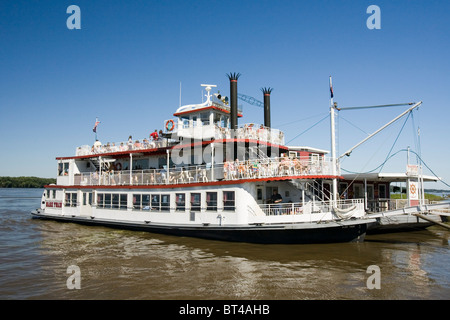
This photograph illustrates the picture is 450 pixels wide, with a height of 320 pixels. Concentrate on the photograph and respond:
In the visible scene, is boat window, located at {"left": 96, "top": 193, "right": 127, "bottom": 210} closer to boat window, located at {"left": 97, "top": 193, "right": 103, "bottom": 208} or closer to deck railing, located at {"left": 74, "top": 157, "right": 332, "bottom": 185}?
boat window, located at {"left": 97, "top": 193, "right": 103, "bottom": 208}

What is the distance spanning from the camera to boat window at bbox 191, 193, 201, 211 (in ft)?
62.7

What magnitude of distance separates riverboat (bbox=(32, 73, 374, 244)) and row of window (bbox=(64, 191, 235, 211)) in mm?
60

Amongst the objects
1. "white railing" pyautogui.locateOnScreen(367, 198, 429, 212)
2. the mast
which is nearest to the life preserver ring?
the mast

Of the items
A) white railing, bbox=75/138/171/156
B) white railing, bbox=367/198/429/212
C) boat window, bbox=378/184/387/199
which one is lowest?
white railing, bbox=367/198/429/212

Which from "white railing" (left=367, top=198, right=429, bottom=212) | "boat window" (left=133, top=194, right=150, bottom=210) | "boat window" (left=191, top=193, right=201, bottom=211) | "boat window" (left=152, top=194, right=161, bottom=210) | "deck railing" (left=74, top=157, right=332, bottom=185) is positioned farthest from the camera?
"white railing" (left=367, top=198, right=429, bottom=212)

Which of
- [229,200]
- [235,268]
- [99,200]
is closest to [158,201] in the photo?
[229,200]

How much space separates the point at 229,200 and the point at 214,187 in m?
1.19

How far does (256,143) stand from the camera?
19828mm

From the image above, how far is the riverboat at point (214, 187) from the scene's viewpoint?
16562 millimetres

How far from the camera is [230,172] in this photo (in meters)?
17.9

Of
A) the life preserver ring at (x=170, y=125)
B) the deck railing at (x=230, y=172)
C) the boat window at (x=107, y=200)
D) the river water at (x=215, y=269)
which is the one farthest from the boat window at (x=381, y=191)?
the boat window at (x=107, y=200)

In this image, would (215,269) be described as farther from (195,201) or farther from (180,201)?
(180,201)

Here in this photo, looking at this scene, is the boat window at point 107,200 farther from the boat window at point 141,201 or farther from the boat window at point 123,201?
the boat window at point 141,201
